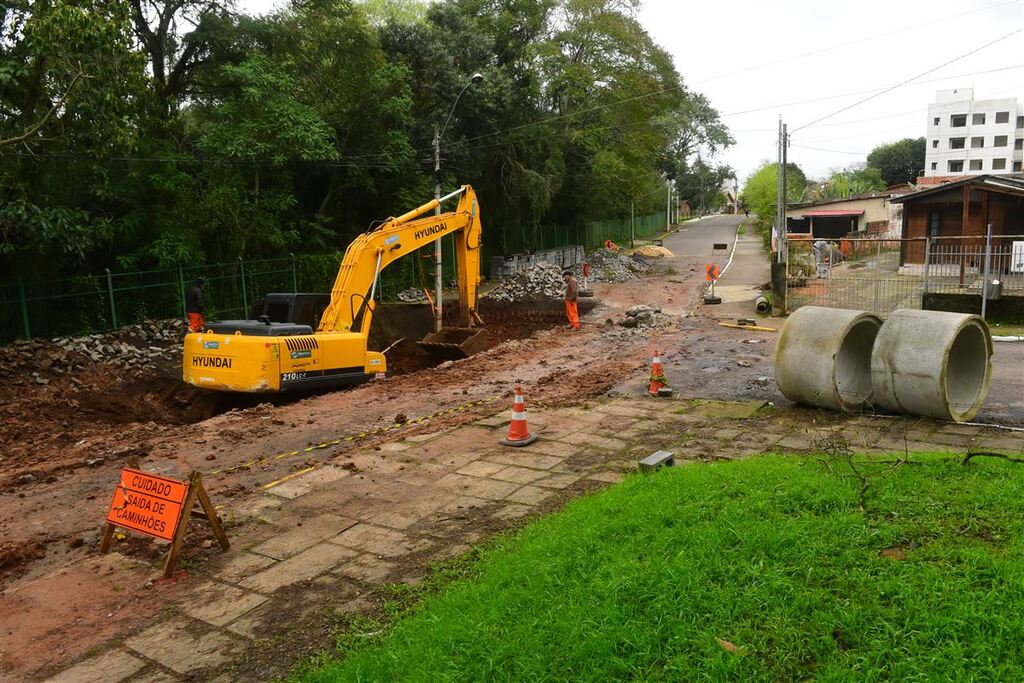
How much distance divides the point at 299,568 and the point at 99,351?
12.7 metres

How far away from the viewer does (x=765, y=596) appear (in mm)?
4055

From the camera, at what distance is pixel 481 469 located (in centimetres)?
811

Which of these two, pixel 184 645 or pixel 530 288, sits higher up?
pixel 530 288

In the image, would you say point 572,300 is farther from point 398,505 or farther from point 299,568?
point 299,568

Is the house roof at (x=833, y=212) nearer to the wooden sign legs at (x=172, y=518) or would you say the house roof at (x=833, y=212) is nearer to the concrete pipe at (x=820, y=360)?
the concrete pipe at (x=820, y=360)

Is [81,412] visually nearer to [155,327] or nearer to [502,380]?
[155,327]

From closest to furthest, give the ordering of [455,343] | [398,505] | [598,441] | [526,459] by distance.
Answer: [398,505] → [526,459] → [598,441] → [455,343]

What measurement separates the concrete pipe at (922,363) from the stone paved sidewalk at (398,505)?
292 millimetres

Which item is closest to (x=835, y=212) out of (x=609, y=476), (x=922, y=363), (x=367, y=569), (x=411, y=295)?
(x=411, y=295)

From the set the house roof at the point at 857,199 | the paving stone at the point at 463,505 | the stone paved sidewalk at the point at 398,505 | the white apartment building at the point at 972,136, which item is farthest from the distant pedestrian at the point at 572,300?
the white apartment building at the point at 972,136

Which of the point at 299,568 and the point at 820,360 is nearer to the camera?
the point at 299,568

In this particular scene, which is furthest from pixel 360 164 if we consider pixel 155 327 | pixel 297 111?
pixel 155 327

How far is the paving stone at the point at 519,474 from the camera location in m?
7.72

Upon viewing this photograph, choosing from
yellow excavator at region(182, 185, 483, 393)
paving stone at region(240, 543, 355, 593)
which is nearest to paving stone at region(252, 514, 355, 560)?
paving stone at region(240, 543, 355, 593)
